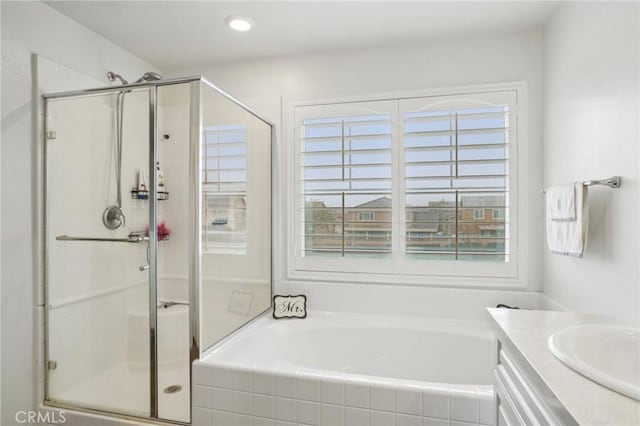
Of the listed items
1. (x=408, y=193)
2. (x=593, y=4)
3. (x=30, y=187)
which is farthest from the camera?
(x=408, y=193)

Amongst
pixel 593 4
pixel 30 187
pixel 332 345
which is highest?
pixel 593 4

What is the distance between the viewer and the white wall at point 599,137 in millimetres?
1361

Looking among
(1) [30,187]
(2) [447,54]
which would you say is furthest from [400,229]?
(1) [30,187]

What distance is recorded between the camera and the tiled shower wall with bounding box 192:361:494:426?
144cm

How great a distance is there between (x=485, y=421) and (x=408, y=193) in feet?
4.69

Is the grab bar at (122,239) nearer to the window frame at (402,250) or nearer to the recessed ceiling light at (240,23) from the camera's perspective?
the window frame at (402,250)

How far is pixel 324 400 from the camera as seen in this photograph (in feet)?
5.15

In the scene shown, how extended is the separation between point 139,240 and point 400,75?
6.49ft

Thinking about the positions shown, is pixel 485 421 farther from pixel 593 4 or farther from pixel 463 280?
pixel 593 4

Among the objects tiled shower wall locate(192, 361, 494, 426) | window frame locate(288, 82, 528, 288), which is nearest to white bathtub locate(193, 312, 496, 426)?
tiled shower wall locate(192, 361, 494, 426)

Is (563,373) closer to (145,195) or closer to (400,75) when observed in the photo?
(145,195)

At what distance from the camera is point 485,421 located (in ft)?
4.59

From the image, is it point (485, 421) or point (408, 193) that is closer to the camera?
point (485, 421)

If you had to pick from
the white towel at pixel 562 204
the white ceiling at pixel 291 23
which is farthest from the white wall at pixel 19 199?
the white towel at pixel 562 204
